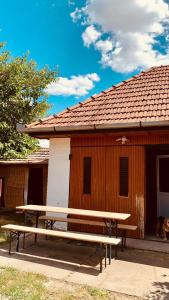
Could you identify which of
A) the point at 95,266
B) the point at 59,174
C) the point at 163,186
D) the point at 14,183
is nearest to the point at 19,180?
the point at 14,183

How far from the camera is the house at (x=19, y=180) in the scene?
1469 cm

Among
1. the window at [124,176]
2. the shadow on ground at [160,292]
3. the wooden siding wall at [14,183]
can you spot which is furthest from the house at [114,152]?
the wooden siding wall at [14,183]

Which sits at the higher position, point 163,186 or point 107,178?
point 107,178

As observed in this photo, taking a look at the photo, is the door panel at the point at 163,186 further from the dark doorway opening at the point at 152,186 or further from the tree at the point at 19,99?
the tree at the point at 19,99

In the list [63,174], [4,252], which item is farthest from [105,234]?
[4,252]

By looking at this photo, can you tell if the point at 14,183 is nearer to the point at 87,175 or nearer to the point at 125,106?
the point at 87,175

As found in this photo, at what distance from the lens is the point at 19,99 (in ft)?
46.3

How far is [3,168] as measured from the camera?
609 inches

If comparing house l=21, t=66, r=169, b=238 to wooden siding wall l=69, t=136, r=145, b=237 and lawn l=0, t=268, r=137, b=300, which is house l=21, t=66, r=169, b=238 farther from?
lawn l=0, t=268, r=137, b=300

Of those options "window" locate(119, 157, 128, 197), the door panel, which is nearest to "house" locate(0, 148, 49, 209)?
the door panel

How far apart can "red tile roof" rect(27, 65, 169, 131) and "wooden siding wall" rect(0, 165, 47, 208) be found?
639 centimetres

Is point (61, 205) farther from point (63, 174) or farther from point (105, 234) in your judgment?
point (105, 234)

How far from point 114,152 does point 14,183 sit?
342 inches

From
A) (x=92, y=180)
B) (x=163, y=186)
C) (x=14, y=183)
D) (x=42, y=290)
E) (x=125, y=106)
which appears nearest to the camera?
(x=42, y=290)
